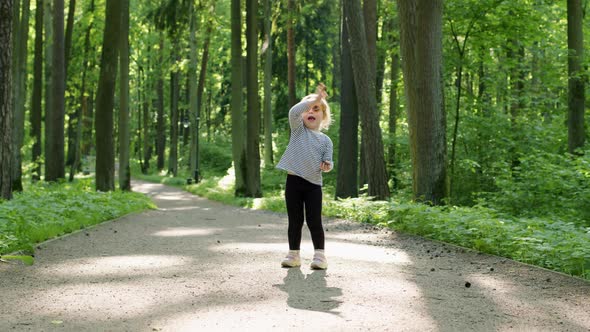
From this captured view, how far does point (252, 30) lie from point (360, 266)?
640 inches

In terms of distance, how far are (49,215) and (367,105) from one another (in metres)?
8.67

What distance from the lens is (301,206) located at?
23.3 feet

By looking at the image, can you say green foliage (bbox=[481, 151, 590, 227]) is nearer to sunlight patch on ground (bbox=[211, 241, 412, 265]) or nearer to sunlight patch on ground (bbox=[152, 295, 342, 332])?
sunlight patch on ground (bbox=[211, 241, 412, 265])

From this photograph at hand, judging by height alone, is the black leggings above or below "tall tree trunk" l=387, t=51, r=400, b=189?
below

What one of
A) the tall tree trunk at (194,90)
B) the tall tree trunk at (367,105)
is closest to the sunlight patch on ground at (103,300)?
the tall tree trunk at (367,105)

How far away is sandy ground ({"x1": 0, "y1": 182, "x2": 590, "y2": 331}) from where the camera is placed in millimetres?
4473

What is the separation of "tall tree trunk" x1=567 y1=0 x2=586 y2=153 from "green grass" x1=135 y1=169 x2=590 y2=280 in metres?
5.58

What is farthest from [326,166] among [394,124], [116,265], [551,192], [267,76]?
→ [267,76]

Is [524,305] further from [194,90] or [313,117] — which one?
[194,90]

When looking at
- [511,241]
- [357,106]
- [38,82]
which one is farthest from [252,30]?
[511,241]

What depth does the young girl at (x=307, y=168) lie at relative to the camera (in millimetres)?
6953

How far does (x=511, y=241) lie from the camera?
8.07 m

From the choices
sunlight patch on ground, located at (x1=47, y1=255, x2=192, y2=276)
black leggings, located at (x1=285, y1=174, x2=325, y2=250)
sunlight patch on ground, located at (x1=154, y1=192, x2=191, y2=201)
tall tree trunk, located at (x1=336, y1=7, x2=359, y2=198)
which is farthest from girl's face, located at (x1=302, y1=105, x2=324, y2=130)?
sunlight patch on ground, located at (x1=154, y1=192, x2=191, y2=201)

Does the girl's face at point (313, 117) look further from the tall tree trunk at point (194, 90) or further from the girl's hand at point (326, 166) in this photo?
the tall tree trunk at point (194, 90)
